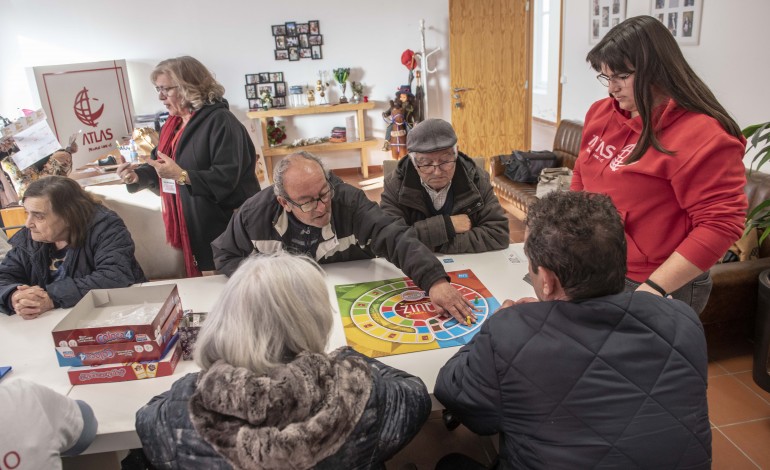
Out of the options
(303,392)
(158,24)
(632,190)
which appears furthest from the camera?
(158,24)

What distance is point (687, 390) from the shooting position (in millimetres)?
1107

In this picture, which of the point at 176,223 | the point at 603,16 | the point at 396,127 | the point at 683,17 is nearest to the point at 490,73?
the point at 396,127

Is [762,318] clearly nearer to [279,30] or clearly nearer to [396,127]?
[396,127]

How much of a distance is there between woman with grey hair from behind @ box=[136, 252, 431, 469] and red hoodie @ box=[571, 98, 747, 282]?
36.2 inches

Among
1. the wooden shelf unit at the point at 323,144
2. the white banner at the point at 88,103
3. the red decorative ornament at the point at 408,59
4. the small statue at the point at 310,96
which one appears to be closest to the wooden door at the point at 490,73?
the red decorative ornament at the point at 408,59

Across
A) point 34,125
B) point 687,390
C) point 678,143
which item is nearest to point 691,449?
point 687,390

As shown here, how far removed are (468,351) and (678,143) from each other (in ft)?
2.77

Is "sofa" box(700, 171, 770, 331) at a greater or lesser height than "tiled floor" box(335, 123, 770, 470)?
greater

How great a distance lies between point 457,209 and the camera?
96.5 inches

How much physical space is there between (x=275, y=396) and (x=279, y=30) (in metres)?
6.29

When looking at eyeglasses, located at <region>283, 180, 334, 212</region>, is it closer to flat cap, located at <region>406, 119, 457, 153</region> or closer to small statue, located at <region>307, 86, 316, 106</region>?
flat cap, located at <region>406, 119, 457, 153</region>

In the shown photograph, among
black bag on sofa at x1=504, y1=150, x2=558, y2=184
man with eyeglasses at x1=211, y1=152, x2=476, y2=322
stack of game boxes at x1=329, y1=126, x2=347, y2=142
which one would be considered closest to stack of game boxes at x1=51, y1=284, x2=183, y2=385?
man with eyeglasses at x1=211, y1=152, x2=476, y2=322

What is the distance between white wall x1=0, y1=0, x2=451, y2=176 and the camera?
6.27 meters

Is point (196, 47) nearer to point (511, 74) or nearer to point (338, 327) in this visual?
point (511, 74)
